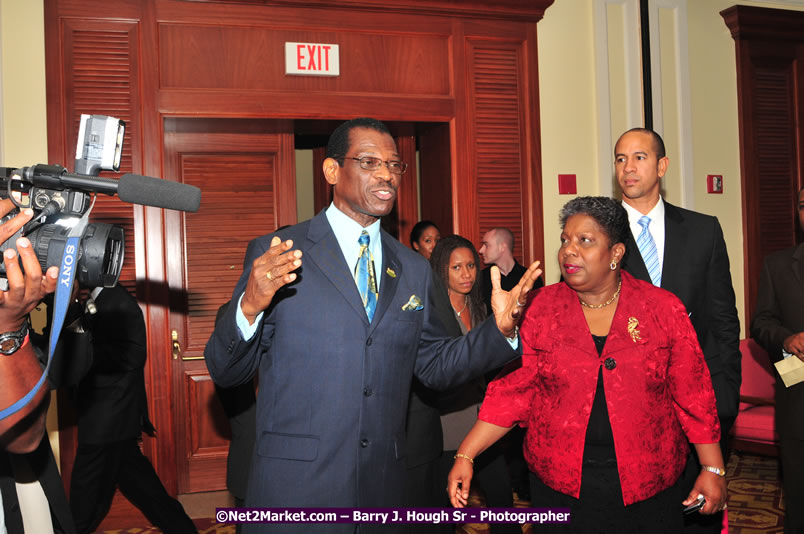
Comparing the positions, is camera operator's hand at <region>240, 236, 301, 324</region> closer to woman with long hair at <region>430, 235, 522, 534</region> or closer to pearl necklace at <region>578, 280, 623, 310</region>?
pearl necklace at <region>578, 280, 623, 310</region>

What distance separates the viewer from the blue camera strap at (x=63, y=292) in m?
1.21

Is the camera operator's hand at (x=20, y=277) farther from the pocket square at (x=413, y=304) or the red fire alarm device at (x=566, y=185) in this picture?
the red fire alarm device at (x=566, y=185)

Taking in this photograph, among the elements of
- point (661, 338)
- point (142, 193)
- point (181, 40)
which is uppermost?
point (181, 40)

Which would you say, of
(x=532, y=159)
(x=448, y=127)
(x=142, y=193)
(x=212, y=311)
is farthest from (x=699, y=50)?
(x=142, y=193)

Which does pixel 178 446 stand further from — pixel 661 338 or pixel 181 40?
pixel 661 338

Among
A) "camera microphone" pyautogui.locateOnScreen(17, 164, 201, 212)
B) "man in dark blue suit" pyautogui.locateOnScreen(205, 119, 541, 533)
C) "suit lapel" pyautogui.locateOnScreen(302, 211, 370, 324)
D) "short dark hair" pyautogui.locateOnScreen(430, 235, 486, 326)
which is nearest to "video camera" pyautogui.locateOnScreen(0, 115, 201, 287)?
"camera microphone" pyautogui.locateOnScreen(17, 164, 201, 212)

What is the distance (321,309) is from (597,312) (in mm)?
968

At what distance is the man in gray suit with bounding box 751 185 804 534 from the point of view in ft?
9.64

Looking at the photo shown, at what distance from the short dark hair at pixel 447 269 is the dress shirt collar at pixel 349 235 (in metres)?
1.56

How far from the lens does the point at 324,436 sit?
1792mm

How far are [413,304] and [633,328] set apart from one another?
2.42 feet

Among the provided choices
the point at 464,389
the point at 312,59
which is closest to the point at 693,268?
the point at 464,389

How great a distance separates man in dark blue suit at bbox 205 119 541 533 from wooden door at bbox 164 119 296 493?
3011mm

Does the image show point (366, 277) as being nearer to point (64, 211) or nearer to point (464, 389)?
point (64, 211)
